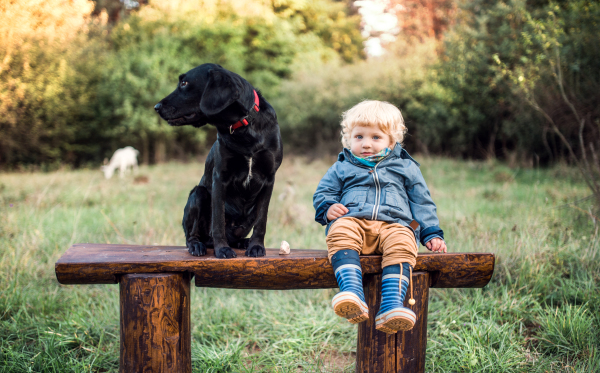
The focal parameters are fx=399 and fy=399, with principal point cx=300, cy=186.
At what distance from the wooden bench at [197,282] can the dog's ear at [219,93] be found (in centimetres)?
77

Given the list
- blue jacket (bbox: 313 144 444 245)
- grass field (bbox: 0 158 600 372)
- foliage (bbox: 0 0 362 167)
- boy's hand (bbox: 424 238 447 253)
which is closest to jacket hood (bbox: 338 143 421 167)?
blue jacket (bbox: 313 144 444 245)

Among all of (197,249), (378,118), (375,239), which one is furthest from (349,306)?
(378,118)

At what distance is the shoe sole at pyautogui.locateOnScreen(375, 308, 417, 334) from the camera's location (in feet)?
5.84

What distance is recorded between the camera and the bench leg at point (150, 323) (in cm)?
192

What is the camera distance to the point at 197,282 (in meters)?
2.06

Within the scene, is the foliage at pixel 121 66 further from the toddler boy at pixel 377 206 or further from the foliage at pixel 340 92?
the toddler boy at pixel 377 206

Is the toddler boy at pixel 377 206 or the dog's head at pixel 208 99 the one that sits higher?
the dog's head at pixel 208 99

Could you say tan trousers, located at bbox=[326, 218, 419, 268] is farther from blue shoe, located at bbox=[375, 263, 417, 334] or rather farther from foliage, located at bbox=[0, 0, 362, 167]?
foliage, located at bbox=[0, 0, 362, 167]

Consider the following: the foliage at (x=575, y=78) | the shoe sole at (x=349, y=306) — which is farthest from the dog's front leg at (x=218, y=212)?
the foliage at (x=575, y=78)

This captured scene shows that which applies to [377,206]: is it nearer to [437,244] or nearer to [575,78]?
[437,244]

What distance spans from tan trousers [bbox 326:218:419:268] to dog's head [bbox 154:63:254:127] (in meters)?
0.78

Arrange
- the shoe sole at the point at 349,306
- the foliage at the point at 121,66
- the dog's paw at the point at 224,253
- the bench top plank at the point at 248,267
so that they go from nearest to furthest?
the shoe sole at the point at 349,306 < the bench top plank at the point at 248,267 < the dog's paw at the point at 224,253 < the foliage at the point at 121,66

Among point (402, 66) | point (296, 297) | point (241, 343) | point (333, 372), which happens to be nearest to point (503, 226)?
point (296, 297)

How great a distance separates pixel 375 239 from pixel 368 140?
21.9 inches
